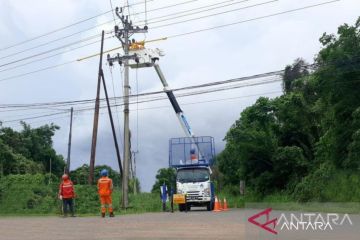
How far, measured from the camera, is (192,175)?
29984 mm

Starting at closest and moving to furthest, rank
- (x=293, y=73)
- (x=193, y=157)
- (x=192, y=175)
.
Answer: (x=192, y=175)
(x=193, y=157)
(x=293, y=73)

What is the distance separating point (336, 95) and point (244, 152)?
1265 cm

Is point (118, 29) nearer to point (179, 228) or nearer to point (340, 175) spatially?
point (340, 175)

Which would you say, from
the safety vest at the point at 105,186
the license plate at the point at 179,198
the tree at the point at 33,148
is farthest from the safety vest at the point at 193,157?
the tree at the point at 33,148

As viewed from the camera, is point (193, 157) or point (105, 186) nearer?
point (105, 186)

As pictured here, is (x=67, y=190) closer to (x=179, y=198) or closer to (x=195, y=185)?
(x=179, y=198)

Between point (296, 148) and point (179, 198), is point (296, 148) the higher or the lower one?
the higher one

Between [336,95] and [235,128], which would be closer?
[336,95]

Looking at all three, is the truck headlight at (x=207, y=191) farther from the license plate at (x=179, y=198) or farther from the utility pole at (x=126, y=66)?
the utility pole at (x=126, y=66)

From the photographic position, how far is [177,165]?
101 ft

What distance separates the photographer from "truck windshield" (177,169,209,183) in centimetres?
2991

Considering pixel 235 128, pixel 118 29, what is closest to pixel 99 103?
pixel 118 29

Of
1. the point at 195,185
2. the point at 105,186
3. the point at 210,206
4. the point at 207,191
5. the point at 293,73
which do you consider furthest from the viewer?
the point at 293,73

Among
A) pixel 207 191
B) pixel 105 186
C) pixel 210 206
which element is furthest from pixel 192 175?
pixel 105 186
